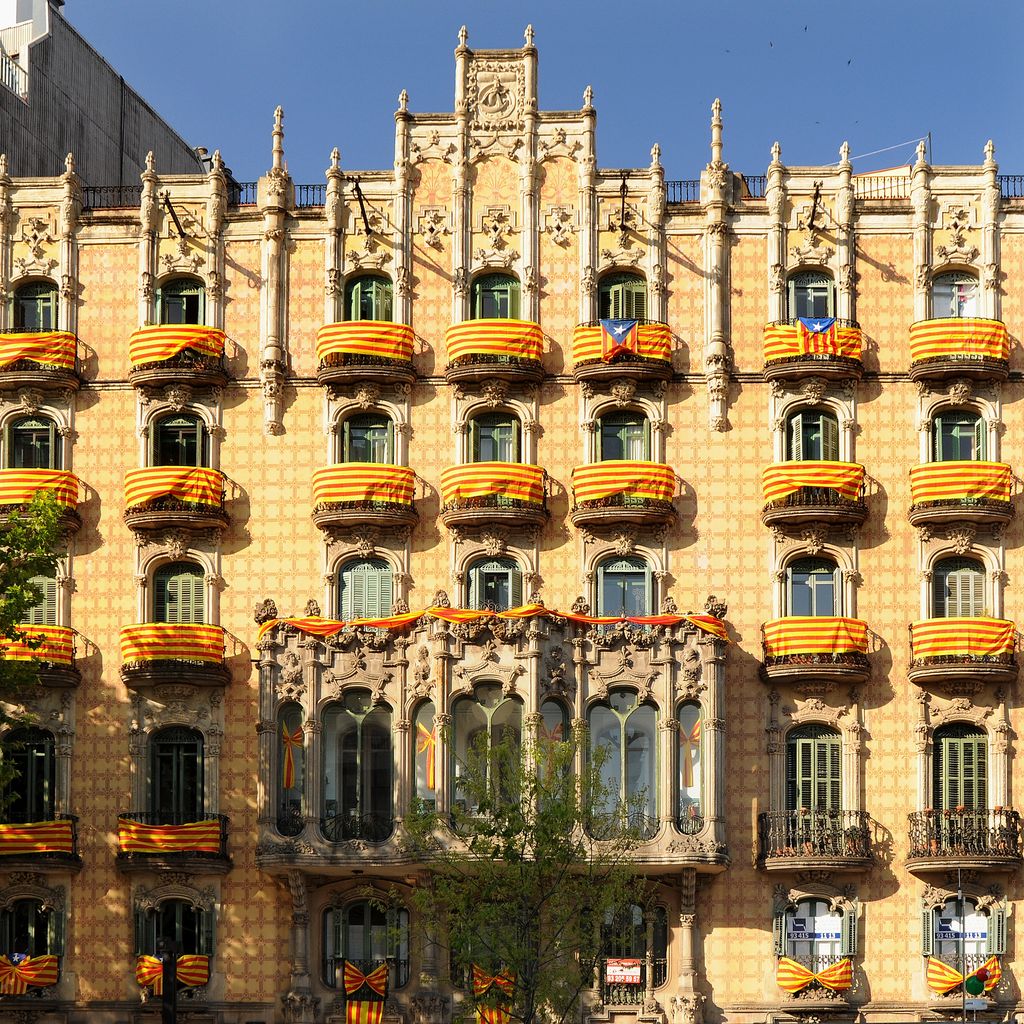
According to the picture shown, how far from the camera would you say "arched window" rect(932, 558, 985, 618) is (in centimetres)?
7288

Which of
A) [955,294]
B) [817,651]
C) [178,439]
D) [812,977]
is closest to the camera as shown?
[812,977]

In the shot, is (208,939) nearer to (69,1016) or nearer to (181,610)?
(69,1016)

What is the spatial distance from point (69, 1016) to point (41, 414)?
759 inches

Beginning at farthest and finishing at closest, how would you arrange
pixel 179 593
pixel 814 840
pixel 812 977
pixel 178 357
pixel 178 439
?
1. pixel 178 439
2. pixel 178 357
3. pixel 179 593
4. pixel 814 840
5. pixel 812 977

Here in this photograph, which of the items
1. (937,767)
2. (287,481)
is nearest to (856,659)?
(937,767)

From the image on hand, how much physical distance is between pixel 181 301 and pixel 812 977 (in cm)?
2970

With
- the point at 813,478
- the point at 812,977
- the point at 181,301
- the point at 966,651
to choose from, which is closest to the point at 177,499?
the point at 181,301

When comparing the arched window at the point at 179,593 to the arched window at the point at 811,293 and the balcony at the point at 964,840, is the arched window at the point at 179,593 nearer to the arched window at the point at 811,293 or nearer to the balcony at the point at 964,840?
the arched window at the point at 811,293

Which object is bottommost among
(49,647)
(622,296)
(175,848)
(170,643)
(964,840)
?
(175,848)

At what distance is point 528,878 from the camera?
205ft

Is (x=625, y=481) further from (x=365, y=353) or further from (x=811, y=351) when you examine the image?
(x=365, y=353)

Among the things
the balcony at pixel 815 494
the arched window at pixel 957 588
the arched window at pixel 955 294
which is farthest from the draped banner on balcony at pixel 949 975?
the arched window at pixel 955 294

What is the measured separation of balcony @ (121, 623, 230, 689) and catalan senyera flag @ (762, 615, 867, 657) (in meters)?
17.5

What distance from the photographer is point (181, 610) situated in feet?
241
